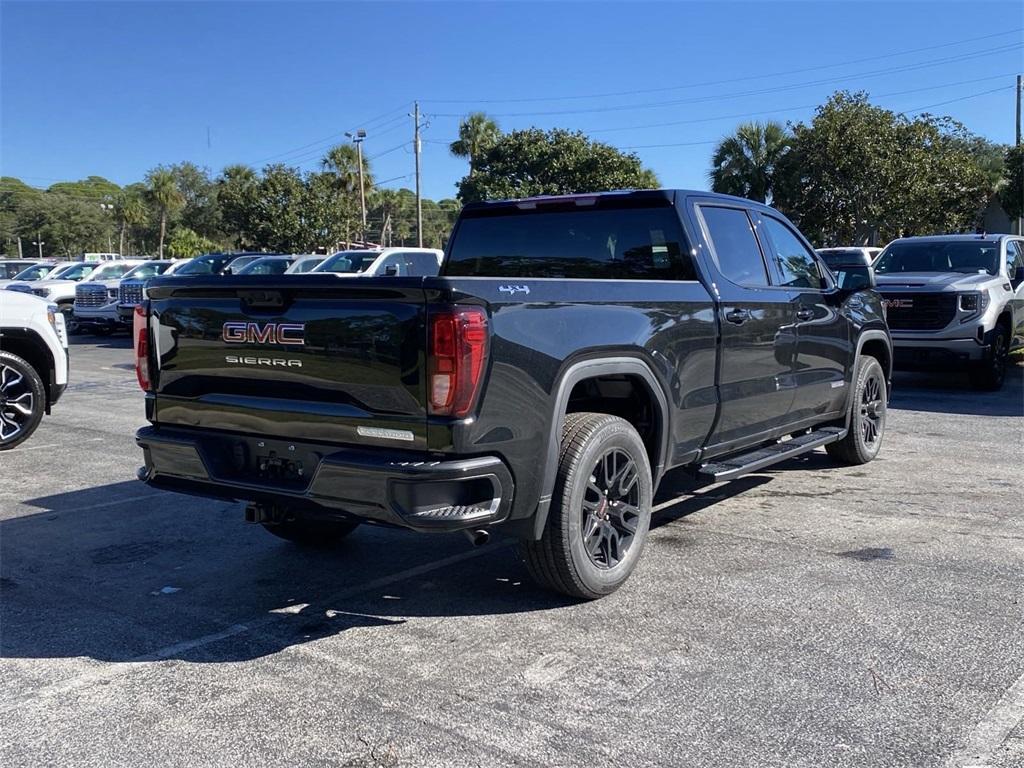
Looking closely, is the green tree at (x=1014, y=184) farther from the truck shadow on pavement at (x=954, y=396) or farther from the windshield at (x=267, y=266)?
the windshield at (x=267, y=266)

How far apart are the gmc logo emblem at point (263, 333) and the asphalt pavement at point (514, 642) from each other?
1.30 m

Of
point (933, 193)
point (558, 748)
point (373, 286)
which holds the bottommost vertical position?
point (558, 748)

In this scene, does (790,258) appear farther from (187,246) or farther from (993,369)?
(187,246)

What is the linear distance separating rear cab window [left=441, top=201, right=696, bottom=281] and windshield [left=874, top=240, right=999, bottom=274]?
28.8 feet

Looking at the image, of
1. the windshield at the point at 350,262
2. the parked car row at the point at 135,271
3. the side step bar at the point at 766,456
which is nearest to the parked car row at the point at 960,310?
the side step bar at the point at 766,456

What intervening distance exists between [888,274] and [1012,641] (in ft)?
31.8

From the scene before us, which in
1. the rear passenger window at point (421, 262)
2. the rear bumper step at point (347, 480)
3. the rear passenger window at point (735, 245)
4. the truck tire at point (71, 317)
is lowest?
the rear bumper step at point (347, 480)

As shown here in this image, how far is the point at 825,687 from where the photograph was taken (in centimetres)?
369

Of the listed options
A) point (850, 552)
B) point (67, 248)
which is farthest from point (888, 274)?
point (67, 248)

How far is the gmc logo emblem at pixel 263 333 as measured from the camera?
13.7 ft

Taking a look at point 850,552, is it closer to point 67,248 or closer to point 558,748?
point 558,748

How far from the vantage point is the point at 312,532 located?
559cm

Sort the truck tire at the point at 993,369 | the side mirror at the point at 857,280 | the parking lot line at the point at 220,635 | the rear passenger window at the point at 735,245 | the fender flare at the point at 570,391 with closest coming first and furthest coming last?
the parking lot line at the point at 220,635 < the fender flare at the point at 570,391 < the rear passenger window at the point at 735,245 < the side mirror at the point at 857,280 < the truck tire at the point at 993,369

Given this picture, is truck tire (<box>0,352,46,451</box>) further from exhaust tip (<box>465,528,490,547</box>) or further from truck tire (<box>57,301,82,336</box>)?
truck tire (<box>57,301,82,336</box>)
